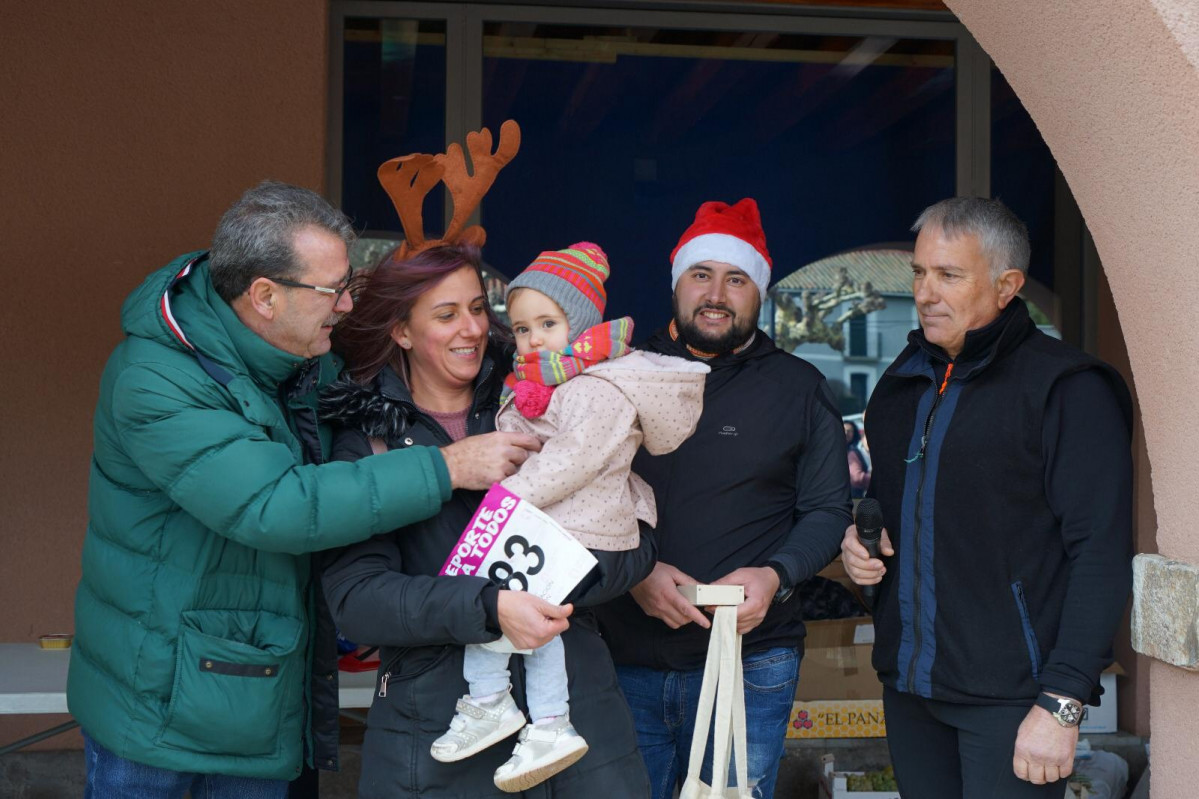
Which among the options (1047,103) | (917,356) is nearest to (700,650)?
(917,356)

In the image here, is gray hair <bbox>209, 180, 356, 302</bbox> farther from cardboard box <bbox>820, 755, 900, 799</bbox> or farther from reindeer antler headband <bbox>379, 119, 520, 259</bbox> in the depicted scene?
cardboard box <bbox>820, 755, 900, 799</bbox>

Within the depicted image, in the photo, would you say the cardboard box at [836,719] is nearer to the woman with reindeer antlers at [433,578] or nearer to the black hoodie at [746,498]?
the black hoodie at [746,498]

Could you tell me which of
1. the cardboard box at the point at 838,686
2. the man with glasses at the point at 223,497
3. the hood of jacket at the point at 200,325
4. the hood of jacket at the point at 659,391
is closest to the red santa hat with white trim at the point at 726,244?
the hood of jacket at the point at 659,391

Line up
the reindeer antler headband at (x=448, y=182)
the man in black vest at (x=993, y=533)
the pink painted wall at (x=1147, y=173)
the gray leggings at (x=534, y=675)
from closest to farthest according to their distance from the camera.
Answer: the pink painted wall at (x=1147, y=173) → the gray leggings at (x=534, y=675) → the man in black vest at (x=993, y=533) → the reindeer antler headband at (x=448, y=182)

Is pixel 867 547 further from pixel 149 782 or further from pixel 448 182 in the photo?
pixel 149 782

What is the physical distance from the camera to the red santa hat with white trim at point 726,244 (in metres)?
3.04

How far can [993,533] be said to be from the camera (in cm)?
240

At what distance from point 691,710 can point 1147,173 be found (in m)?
1.45

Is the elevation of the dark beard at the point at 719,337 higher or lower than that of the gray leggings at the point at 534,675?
higher

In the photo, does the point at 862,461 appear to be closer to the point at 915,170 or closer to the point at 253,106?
the point at 915,170

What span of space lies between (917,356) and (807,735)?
2.46 meters

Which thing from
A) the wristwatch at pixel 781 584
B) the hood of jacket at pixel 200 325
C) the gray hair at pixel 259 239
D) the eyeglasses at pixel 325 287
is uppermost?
the gray hair at pixel 259 239

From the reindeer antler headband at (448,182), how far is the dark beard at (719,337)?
62 cm

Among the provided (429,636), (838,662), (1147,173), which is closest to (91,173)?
(429,636)
